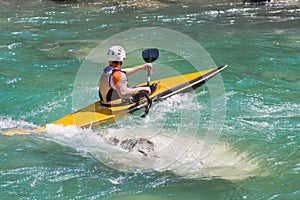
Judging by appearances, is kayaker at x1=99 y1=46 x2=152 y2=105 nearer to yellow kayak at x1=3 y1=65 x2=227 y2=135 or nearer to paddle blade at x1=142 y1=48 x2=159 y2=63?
yellow kayak at x1=3 y1=65 x2=227 y2=135

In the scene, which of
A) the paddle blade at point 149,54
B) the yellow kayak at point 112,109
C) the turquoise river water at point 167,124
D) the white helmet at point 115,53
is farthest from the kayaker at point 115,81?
the paddle blade at point 149,54

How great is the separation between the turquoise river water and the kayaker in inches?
15.5

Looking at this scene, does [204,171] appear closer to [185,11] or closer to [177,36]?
[177,36]

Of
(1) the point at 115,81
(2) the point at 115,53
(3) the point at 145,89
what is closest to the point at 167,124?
(3) the point at 145,89

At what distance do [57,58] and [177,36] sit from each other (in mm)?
3580

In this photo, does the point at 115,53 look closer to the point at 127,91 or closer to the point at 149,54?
the point at 127,91

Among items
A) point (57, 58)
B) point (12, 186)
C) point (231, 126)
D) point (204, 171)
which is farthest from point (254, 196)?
point (57, 58)

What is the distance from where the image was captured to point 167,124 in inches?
282

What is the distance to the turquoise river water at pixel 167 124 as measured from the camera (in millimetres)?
5219

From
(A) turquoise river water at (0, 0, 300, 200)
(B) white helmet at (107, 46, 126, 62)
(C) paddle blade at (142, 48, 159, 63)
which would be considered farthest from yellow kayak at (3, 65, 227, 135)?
(B) white helmet at (107, 46, 126, 62)

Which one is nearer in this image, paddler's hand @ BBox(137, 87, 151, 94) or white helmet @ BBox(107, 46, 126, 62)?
white helmet @ BBox(107, 46, 126, 62)

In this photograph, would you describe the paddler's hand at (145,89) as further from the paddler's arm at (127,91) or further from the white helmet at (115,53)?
the white helmet at (115,53)

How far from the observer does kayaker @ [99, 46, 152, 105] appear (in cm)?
656

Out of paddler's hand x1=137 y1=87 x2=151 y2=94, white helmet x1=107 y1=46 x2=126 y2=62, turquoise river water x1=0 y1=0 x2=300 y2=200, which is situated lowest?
turquoise river water x1=0 y1=0 x2=300 y2=200
